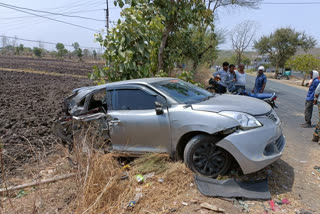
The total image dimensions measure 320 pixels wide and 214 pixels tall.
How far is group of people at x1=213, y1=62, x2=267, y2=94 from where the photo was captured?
7.53m

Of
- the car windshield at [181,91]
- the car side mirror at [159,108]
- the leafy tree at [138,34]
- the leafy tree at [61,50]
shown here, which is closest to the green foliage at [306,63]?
the leafy tree at [138,34]

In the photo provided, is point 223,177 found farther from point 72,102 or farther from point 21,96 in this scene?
point 21,96

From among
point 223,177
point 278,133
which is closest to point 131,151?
point 223,177

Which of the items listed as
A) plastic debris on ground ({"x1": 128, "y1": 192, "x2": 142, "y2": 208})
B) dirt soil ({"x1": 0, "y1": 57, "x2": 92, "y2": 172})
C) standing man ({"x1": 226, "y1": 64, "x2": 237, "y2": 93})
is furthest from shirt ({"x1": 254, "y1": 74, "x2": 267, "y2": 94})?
dirt soil ({"x1": 0, "y1": 57, "x2": 92, "y2": 172})

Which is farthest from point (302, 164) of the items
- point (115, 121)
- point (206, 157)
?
point (115, 121)

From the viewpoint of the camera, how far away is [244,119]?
340 centimetres

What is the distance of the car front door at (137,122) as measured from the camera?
3904 mm

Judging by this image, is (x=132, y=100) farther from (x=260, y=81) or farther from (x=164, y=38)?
(x=164, y=38)

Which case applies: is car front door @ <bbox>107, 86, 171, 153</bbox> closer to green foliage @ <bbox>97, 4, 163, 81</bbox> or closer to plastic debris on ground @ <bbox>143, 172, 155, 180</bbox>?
plastic debris on ground @ <bbox>143, 172, 155, 180</bbox>

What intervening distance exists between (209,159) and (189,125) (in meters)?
0.59

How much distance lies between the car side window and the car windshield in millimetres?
276

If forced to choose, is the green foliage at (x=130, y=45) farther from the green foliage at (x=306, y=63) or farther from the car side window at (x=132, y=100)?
the green foliage at (x=306, y=63)

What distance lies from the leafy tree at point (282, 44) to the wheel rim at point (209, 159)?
1691 inches

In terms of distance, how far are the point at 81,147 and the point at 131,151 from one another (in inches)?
41.4
